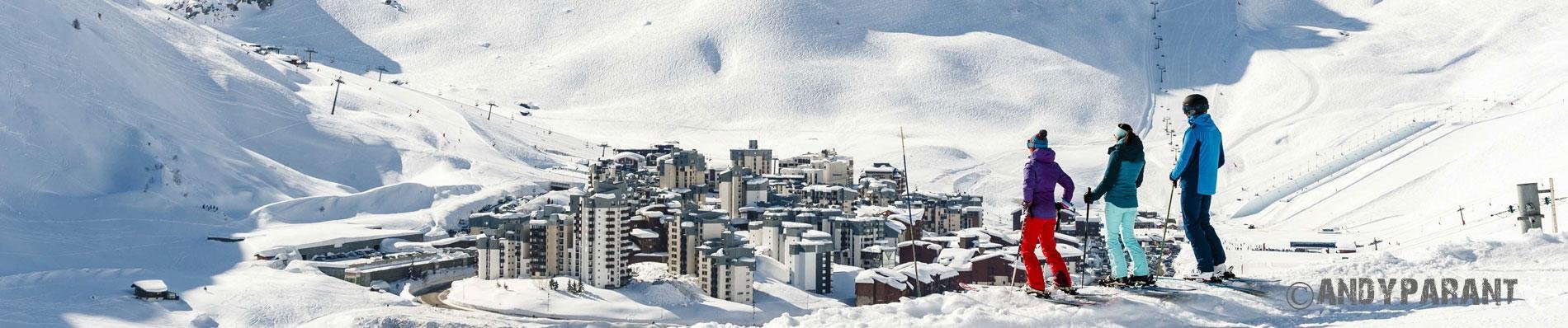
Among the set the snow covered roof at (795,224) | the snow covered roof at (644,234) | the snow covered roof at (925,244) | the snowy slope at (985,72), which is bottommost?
the snow covered roof at (925,244)

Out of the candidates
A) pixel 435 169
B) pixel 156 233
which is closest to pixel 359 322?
pixel 156 233

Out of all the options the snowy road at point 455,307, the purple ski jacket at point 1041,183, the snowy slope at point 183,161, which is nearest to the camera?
the purple ski jacket at point 1041,183

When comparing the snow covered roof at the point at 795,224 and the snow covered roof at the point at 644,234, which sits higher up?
the snow covered roof at the point at 795,224

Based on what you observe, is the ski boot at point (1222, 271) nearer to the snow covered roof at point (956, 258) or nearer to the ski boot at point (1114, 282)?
the ski boot at point (1114, 282)

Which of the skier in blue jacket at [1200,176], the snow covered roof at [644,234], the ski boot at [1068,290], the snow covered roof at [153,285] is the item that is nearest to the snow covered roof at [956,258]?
the snow covered roof at [644,234]

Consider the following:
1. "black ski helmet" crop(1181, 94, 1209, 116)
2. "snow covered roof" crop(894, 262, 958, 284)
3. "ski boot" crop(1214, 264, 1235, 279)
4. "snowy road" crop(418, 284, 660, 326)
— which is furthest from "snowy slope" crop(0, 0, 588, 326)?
"black ski helmet" crop(1181, 94, 1209, 116)

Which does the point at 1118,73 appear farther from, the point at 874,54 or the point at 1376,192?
the point at 1376,192

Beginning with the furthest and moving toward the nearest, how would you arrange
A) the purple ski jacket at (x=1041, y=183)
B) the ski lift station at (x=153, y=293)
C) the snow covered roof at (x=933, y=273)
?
the snow covered roof at (x=933, y=273) → the ski lift station at (x=153, y=293) → the purple ski jacket at (x=1041, y=183)

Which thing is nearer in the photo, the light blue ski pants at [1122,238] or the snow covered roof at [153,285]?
the light blue ski pants at [1122,238]
